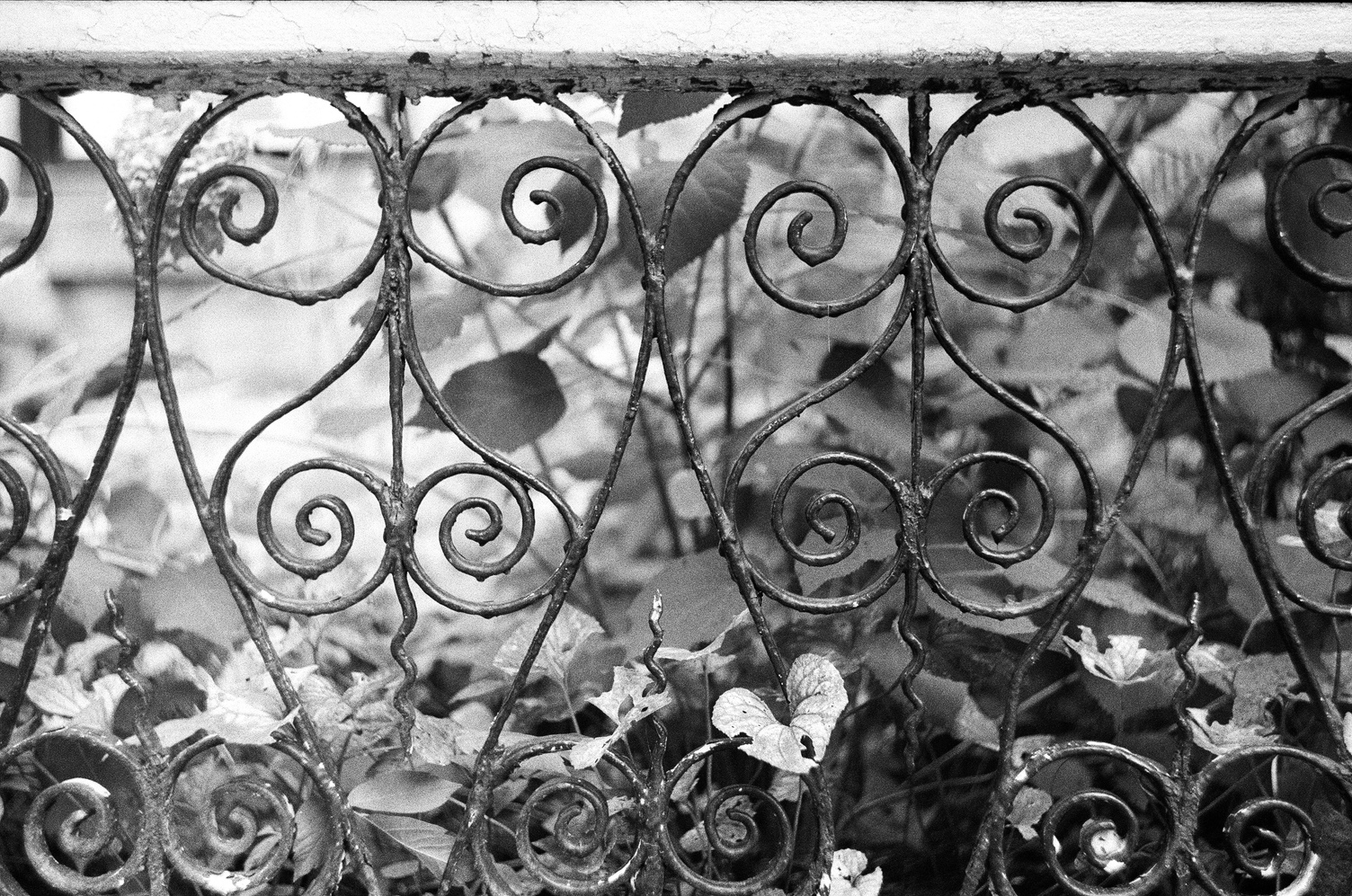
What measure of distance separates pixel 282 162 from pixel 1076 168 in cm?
127

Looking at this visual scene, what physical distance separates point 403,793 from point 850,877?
0.44 m

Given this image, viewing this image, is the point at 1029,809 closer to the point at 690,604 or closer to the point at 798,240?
the point at 690,604

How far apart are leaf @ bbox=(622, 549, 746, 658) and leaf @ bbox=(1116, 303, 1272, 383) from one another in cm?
69

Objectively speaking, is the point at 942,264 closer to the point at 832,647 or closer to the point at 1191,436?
the point at 832,647

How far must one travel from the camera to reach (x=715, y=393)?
198cm

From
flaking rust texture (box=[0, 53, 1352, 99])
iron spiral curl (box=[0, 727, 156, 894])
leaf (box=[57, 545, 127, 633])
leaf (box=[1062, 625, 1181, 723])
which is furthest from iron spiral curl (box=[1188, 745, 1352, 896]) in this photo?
leaf (box=[57, 545, 127, 633])

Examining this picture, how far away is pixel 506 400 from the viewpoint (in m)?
1.30

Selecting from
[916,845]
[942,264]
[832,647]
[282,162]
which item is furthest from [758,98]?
[282,162]

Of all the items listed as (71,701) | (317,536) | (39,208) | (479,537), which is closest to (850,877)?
(479,537)

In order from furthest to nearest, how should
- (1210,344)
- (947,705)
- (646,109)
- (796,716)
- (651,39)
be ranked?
(1210,344)
(947,705)
(646,109)
(796,716)
(651,39)

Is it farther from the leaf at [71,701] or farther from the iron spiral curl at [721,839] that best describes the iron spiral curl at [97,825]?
the iron spiral curl at [721,839]

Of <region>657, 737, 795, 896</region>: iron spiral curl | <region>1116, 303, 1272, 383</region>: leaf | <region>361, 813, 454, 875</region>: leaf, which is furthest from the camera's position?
<region>1116, 303, 1272, 383</region>: leaf

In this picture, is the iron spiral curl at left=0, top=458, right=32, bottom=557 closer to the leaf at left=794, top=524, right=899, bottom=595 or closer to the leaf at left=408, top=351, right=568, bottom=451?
the leaf at left=408, top=351, right=568, bottom=451

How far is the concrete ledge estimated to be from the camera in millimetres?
837
